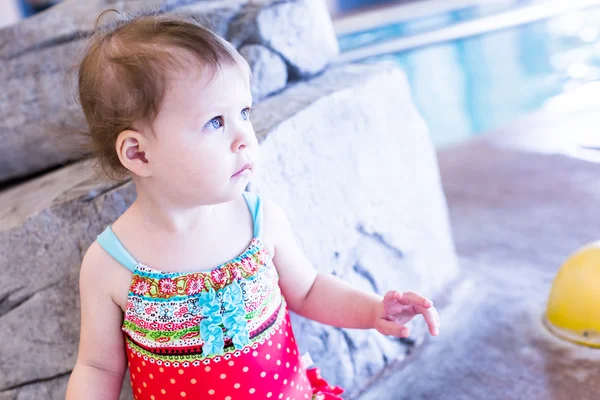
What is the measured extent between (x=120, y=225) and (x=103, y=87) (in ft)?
0.76

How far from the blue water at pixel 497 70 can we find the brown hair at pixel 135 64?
392 centimetres

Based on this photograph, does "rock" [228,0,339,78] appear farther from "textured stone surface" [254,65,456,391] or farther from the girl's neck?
the girl's neck

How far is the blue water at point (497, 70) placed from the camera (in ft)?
16.2

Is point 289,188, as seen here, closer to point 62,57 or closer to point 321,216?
point 321,216

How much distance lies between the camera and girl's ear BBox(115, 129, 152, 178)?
3.11 feet

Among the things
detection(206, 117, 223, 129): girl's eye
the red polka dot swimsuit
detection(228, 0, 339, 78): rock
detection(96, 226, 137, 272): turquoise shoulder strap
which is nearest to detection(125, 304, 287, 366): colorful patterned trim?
the red polka dot swimsuit

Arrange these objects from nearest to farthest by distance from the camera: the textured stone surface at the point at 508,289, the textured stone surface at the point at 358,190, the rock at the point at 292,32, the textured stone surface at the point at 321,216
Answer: the textured stone surface at the point at 321,216, the textured stone surface at the point at 358,190, the textured stone surface at the point at 508,289, the rock at the point at 292,32

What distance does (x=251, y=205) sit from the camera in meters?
1.11

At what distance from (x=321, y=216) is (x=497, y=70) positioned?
429 centimetres

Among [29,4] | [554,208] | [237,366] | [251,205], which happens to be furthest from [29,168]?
[29,4]

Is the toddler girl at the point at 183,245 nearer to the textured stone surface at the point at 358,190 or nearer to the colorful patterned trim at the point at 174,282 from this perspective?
the colorful patterned trim at the point at 174,282

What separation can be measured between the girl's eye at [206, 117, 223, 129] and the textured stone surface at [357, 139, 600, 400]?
0.83 m

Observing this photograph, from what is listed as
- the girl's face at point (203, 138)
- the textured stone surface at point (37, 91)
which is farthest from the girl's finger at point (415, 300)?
the textured stone surface at point (37, 91)

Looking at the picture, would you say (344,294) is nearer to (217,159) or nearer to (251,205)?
(251,205)
